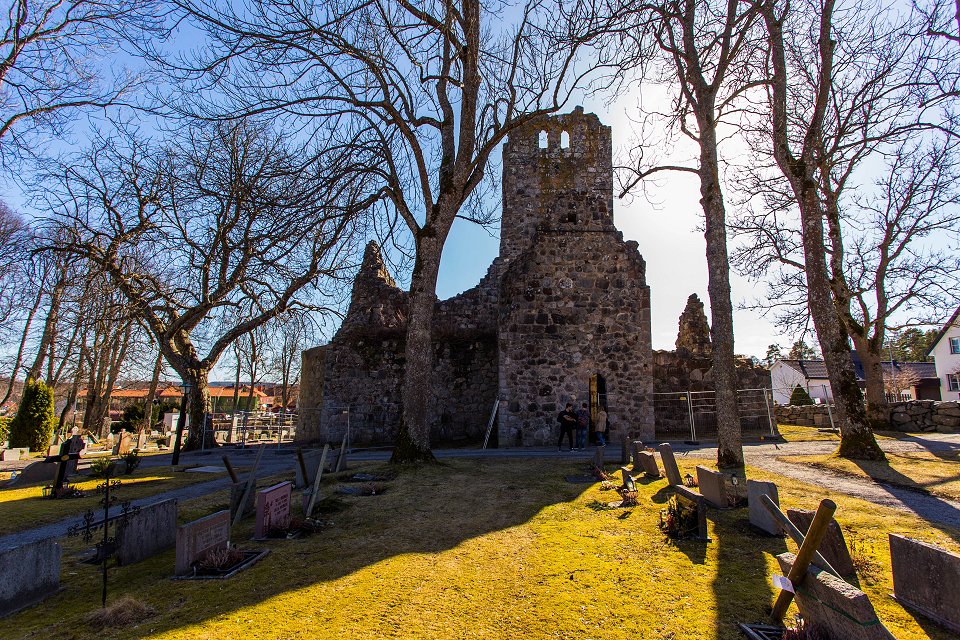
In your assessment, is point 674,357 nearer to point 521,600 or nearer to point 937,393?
point 521,600

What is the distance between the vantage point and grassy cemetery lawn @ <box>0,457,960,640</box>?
358 cm

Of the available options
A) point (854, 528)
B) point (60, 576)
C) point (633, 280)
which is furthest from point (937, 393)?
point (60, 576)

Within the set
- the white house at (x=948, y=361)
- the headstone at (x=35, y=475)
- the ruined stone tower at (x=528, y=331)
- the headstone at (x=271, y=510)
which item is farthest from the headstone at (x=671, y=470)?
the white house at (x=948, y=361)

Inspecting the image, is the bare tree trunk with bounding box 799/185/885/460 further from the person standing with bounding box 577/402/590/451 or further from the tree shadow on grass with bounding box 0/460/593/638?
the tree shadow on grass with bounding box 0/460/593/638

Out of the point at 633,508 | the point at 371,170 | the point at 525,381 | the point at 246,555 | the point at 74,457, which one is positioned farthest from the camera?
the point at 525,381

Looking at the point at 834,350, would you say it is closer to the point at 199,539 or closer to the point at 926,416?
the point at 926,416

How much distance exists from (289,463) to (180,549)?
8.43 meters

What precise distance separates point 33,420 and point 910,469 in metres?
26.2

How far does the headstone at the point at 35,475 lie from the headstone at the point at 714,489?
1319cm

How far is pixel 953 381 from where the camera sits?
40344 mm

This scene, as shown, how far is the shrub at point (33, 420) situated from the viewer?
1812cm

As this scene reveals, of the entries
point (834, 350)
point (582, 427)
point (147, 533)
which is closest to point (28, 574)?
point (147, 533)

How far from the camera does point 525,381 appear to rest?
14664mm

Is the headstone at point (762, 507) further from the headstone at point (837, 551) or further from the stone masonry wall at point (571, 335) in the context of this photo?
the stone masonry wall at point (571, 335)
